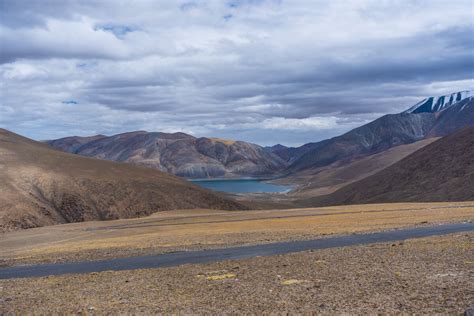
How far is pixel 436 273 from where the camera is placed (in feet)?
69.0

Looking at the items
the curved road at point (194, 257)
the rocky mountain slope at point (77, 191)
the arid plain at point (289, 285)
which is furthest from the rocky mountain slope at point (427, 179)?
the arid plain at point (289, 285)

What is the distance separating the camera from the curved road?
32.5 m

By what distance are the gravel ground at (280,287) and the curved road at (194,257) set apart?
4.04m

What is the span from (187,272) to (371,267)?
8434 millimetres

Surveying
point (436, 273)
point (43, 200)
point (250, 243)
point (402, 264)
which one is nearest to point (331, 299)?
point (436, 273)

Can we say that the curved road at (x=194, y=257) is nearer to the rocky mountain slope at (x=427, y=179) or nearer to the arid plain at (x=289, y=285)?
the arid plain at (x=289, y=285)

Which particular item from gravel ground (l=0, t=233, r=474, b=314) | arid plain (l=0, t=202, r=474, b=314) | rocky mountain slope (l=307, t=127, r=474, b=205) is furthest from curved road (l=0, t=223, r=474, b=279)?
rocky mountain slope (l=307, t=127, r=474, b=205)

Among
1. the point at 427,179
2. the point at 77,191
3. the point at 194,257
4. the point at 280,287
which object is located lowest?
the point at 194,257

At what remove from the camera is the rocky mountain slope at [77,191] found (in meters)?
90.0

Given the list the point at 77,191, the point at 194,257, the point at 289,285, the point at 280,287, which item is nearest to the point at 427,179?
the point at 77,191

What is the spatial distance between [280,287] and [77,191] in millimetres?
88578

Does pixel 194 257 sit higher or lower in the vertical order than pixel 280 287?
lower

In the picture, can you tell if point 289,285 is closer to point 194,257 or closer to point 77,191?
point 194,257

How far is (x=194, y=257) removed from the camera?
35062 mm
